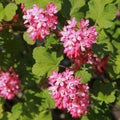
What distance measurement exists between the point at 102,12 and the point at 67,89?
0.58 meters

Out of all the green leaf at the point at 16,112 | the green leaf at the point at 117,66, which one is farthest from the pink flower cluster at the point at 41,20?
the green leaf at the point at 16,112

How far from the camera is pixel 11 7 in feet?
8.01

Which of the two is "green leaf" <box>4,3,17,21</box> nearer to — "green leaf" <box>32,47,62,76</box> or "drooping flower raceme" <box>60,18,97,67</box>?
"green leaf" <box>32,47,62,76</box>

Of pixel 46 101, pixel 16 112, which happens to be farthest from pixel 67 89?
pixel 16 112

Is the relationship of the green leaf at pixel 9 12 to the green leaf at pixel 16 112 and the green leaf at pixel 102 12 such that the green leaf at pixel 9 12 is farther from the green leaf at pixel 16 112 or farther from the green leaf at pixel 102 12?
the green leaf at pixel 16 112

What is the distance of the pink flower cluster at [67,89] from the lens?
7.14 ft

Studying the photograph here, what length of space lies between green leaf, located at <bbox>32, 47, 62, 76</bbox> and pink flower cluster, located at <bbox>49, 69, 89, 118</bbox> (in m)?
0.11

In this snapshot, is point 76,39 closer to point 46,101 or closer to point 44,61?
point 44,61

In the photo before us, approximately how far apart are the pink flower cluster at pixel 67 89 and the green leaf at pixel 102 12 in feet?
1.31

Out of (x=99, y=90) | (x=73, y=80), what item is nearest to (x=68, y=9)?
(x=73, y=80)

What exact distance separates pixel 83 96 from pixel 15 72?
83cm

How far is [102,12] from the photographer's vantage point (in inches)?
95.7

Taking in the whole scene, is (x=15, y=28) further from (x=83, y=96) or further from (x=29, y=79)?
(x=83, y=96)

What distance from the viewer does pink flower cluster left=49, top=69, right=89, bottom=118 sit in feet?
7.14
